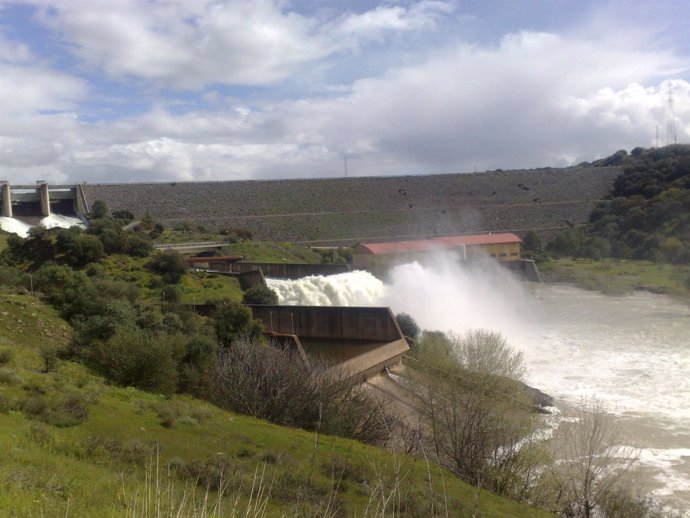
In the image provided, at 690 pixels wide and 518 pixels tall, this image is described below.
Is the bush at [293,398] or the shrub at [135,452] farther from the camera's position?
the bush at [293,398]

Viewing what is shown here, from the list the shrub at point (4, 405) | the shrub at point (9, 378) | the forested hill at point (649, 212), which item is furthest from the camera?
the forested hill at point (649, 212)

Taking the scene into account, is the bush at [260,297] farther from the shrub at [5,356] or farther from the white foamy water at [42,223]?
the white foamy water at [42,223]

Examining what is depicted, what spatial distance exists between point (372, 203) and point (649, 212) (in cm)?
2988

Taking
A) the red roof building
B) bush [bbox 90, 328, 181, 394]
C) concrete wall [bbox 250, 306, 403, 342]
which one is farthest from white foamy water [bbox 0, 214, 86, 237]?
bush [bbox 90, 328, 181, 394]

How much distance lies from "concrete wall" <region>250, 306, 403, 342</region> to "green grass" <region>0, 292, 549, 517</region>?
1230cm

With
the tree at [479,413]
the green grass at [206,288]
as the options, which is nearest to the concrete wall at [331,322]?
the tree at [479,413]

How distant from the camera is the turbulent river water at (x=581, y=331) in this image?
17.7 metres

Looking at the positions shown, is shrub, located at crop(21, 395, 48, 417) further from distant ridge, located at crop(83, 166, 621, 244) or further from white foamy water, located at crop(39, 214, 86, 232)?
distant ridge, located at crop(83, 166, 621, 244)

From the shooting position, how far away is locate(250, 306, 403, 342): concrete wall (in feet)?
84.6

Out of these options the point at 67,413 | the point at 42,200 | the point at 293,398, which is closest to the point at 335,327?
the point at 293,398

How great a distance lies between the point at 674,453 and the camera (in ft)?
53.5

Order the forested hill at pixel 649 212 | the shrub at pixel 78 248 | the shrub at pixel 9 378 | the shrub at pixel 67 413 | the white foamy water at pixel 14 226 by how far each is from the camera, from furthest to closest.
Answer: the forested hill at pixel 649 212 → the white foamy water at pixel 14 226 → the shrub at pixel 78 248 → the shrub at pixel 9 378 → the shrub at pixel 67 413

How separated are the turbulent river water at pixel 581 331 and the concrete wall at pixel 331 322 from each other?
17.6ft

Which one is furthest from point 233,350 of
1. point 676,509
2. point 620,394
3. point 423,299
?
point 423,299
